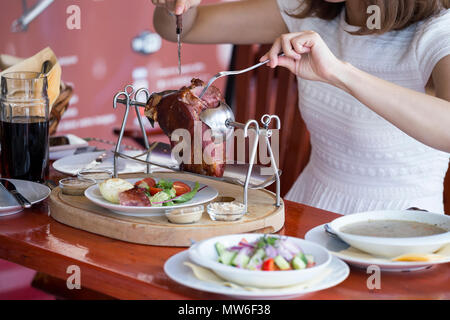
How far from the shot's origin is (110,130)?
391 cm

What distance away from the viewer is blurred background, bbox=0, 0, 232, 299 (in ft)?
10.7

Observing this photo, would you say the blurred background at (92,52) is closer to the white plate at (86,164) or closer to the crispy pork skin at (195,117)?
the white plate at (86,164)

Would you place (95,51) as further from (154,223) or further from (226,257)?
(226,257)

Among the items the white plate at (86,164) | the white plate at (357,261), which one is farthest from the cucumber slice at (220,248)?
the white plate at (86,164)

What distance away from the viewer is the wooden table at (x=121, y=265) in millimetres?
1167

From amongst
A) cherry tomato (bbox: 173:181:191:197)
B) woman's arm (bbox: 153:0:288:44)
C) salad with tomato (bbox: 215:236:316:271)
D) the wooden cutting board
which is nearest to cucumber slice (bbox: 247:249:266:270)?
salad with tomato (bbox: 215:236:316:271)

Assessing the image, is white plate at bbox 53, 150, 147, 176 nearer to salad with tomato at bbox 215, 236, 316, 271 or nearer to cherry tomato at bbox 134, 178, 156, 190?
cherry tomato at bbox 134, 178, 156, 190

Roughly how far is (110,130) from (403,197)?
2235mm

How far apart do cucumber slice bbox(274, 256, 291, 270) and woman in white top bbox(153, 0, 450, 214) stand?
63cm

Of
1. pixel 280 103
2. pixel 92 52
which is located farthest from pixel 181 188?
pixel 92 52

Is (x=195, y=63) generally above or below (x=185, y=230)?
above

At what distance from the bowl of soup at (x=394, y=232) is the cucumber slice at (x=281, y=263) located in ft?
0.63
